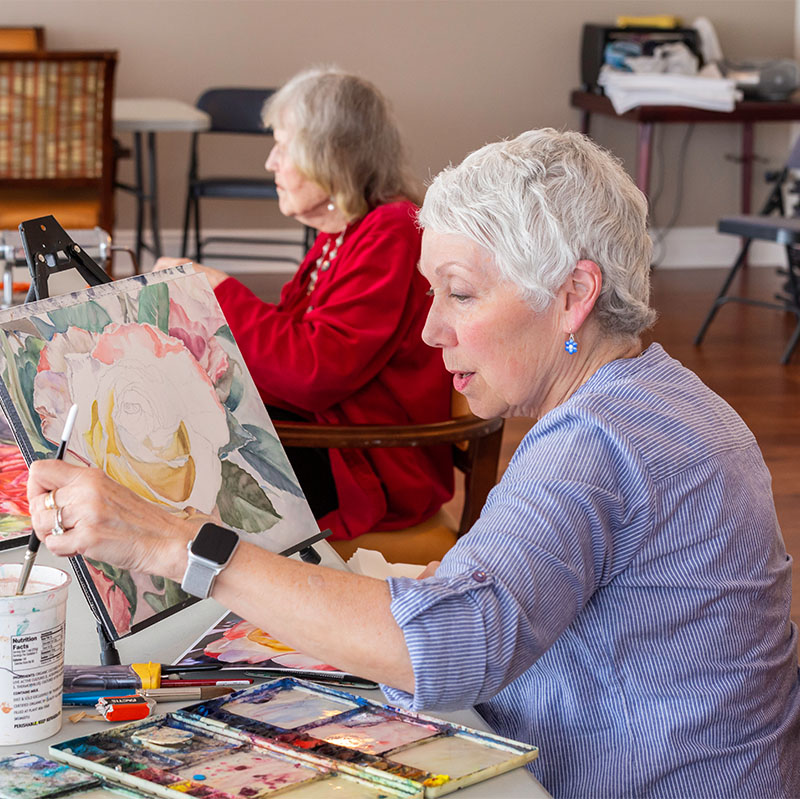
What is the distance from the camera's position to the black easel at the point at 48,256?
134cm

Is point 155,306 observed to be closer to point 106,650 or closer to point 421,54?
point 106,650

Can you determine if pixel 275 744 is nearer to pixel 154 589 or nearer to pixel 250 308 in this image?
pixel 154 589

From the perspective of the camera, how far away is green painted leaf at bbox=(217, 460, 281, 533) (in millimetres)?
1353

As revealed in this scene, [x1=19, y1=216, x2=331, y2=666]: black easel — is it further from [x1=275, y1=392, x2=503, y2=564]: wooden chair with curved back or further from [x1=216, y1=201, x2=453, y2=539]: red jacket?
[x1=216, y1=201, x2=453, y2=539]: red jacket

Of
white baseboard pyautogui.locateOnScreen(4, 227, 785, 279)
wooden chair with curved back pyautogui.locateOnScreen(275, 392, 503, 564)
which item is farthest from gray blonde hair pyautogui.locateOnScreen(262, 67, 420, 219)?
white baseboard pyautogui.locateOnScreen(4, 227, 785, 279)

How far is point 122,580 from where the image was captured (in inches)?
46.1

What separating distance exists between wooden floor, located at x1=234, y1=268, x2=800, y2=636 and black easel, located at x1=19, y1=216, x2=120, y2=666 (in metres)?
1.96

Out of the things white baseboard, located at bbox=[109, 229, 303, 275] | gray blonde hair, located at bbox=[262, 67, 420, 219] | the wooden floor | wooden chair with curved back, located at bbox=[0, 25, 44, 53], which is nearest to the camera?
gray blonde hair, located at bbox=[262, 67, 420, 219]

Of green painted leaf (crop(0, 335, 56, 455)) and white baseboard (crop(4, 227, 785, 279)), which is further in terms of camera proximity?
white baseboard (crop(4, 227, 785, 279))

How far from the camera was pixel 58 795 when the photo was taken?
854 mm

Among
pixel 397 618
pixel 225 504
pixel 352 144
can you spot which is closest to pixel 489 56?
pixel 352 144

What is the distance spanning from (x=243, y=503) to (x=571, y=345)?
0.46m

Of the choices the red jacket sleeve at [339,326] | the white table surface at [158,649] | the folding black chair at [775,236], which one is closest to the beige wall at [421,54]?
the folding black chair at [775,236]

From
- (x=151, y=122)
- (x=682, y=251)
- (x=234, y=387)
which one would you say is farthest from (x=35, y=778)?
(x=682, y=251)
